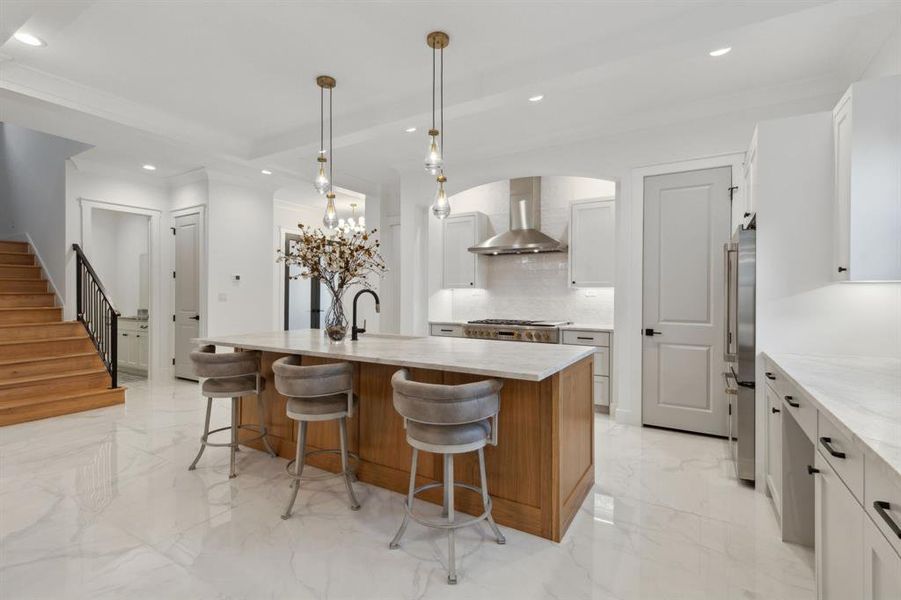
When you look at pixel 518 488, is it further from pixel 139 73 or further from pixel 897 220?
pixel 139 73

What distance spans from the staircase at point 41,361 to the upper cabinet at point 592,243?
16.6ft

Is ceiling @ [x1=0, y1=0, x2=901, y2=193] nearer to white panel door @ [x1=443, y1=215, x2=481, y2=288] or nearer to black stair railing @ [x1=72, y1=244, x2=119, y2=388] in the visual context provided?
white panel door @ [x1=443, y1=215, x2=481, y2=288]

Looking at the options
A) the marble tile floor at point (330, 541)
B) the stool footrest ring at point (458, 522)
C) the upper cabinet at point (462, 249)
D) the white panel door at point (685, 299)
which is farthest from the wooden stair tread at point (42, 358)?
the white panel door at point (685, 299)

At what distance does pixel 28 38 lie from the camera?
2.83m

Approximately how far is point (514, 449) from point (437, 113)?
8.87ft

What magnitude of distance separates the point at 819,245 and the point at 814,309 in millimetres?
368

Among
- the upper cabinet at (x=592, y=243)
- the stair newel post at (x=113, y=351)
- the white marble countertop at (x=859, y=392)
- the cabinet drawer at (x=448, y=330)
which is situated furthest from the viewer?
the cabinet drawer at (x=448, y=330)

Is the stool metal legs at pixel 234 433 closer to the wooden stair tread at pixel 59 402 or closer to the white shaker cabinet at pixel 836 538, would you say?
the wooden stair tread at pixel 59 402

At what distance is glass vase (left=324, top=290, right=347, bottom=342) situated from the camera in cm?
311

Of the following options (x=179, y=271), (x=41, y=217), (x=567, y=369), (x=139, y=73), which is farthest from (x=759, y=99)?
(x=41, y=217)

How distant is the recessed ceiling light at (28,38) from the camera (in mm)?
2779

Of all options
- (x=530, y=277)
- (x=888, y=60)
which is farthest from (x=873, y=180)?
(x=530, y=277)

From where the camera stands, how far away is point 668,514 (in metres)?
2.45

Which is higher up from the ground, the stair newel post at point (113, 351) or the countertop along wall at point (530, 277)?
the countertop along wall at point (530, 277)
